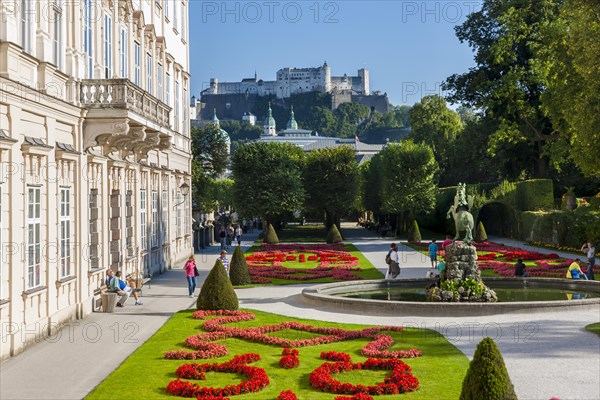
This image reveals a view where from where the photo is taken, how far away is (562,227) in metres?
44.8

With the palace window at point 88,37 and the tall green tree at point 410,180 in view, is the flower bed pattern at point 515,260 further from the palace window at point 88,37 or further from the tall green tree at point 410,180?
the palace window at point 88,37

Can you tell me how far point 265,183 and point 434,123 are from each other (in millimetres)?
32573

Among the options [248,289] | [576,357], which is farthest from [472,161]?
[576,357]

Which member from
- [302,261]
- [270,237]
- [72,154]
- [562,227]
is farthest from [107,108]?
[270,237]

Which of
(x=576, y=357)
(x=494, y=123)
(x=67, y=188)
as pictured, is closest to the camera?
(x=576, y=357)

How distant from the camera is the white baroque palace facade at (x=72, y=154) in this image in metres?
15.6

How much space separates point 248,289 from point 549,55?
2879 cm

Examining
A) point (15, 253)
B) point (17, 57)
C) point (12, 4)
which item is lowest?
point (15, 253)

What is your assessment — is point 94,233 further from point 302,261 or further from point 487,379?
point 302,261

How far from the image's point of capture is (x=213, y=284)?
70.6 feet

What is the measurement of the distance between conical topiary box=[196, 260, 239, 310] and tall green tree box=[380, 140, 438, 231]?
130 ft

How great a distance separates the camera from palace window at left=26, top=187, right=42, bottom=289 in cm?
1673

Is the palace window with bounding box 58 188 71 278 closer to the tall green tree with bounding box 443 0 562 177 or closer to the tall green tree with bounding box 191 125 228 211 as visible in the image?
the tall green tree with bounding box 443 0 562 177

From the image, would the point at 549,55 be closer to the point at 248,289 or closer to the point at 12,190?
the point at 248,289
